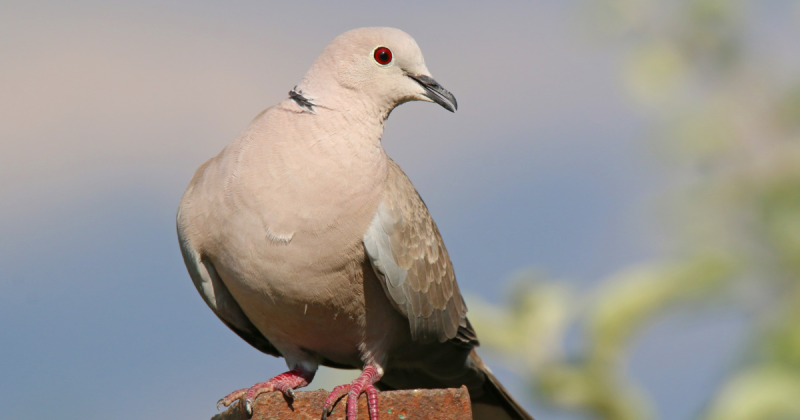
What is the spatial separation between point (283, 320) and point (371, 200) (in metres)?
0.72

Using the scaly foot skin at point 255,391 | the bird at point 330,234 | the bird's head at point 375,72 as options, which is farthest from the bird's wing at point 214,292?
the bird's head at point 375,72

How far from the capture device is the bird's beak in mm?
4227

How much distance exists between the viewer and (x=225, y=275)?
12.6 feet

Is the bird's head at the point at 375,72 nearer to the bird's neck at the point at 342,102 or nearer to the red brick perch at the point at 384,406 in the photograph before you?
the bird's neck at the point at 342,102

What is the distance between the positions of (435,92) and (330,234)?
1.03 m

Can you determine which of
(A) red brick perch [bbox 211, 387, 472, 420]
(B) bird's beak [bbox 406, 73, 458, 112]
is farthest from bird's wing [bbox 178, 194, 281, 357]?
(B) bird's beak [bbox 406, 73, 458, 112]

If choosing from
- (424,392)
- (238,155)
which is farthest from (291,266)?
(424,392)

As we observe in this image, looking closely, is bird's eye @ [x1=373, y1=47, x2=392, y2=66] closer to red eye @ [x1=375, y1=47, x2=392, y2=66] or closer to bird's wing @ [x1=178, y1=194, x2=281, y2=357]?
red eye @ [x1=375, y1=47, x2=392, y2=66]

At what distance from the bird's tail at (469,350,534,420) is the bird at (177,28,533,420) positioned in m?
0.06

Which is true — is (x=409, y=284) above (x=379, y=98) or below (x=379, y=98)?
below

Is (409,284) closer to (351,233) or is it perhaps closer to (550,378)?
(351,233)

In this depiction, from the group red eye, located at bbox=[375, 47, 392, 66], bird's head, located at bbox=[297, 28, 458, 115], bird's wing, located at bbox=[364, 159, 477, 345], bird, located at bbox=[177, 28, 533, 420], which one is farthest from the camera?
red eye, located at bbox=[375, 47, 392, 66]

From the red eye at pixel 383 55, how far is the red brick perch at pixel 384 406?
67.0 inches

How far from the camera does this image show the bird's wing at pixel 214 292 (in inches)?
157
